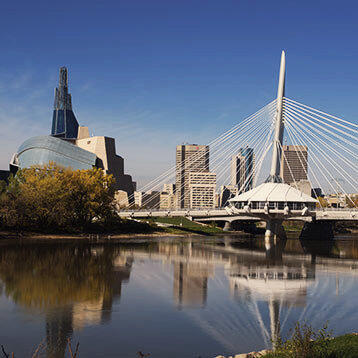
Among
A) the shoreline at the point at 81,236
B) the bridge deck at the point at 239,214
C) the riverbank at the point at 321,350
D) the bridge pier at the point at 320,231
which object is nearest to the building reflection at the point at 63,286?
the riverbank at the point at 321,350

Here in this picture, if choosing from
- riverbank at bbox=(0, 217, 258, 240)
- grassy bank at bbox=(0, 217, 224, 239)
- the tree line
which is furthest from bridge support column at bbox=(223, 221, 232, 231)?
the tree line

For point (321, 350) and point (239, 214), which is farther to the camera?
point (239, 214)

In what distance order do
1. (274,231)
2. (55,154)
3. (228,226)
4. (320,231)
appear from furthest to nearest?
1. (55,154)
2. (228,226)
3. (320,231)
4. (274,231)

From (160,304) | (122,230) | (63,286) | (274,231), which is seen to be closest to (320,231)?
(274,231)

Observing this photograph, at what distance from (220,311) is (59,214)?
4897 cm

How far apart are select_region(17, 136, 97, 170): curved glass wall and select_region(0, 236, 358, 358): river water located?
111 m

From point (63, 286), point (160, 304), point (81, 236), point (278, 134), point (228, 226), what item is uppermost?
point (278, 134)

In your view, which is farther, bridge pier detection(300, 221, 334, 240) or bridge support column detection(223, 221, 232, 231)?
bridge support column detection(223, 221, 232, 231)

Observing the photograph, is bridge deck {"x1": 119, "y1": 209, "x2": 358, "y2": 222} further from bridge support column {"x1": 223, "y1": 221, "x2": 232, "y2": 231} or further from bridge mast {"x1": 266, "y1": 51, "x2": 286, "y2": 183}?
bridge support column {"x1": 223, "y1": 221, "x2": 232, "y2": 231}

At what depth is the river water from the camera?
16156mm

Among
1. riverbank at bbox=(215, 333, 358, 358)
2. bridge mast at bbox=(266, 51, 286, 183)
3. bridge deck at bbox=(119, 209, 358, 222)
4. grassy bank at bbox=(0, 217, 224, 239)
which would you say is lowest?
riverbank at bbox=(215, 333, 358, 358)

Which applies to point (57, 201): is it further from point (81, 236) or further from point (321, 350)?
point (321, 350)

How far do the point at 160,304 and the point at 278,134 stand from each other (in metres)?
53.3

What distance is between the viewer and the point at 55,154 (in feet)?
487
